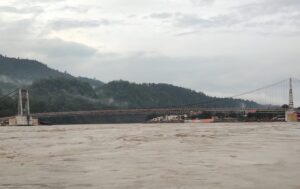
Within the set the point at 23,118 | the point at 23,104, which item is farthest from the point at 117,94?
the point at 23,118

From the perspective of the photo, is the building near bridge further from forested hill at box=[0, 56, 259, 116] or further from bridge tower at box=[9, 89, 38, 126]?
forested hill at box=[0, 56, 259, 116]

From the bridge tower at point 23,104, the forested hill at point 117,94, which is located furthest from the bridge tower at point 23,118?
the forested hill at point 117,94

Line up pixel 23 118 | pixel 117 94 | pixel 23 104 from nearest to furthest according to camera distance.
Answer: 1. pixel 23 118
2. pixel 23 104
3. pixel 117 94

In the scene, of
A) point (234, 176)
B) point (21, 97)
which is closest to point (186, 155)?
point (234, 176)

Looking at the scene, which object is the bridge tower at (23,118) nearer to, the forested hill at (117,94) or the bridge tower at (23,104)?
the bridge tower at (23,104)

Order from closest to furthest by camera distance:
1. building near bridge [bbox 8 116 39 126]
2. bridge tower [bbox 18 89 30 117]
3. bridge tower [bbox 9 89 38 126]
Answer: building near bridge [bbox 8 116 39 126]
bridge tower [bbox 9 89 38 126]
bridge tower [bbox 18 89 30 117]

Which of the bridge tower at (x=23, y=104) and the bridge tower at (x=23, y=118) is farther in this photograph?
the bridge tower at (x=23, y=104)

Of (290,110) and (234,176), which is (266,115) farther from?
(234,176)

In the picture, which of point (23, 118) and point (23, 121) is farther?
point (23, 118)

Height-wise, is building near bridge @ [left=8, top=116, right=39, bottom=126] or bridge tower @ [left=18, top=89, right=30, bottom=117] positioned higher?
bridge tower @ [left=18, top=89, right=30, bottom=117]

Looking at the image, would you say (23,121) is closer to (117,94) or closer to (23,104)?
(23,104)

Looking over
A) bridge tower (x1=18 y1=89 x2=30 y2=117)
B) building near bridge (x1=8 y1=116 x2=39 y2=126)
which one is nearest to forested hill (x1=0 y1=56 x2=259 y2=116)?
bridge tower (x1=18 y1=89 x2=30 y2=117)

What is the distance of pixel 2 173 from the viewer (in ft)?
44.0

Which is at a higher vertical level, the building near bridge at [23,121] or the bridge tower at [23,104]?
the bridge tower at [23,104]
